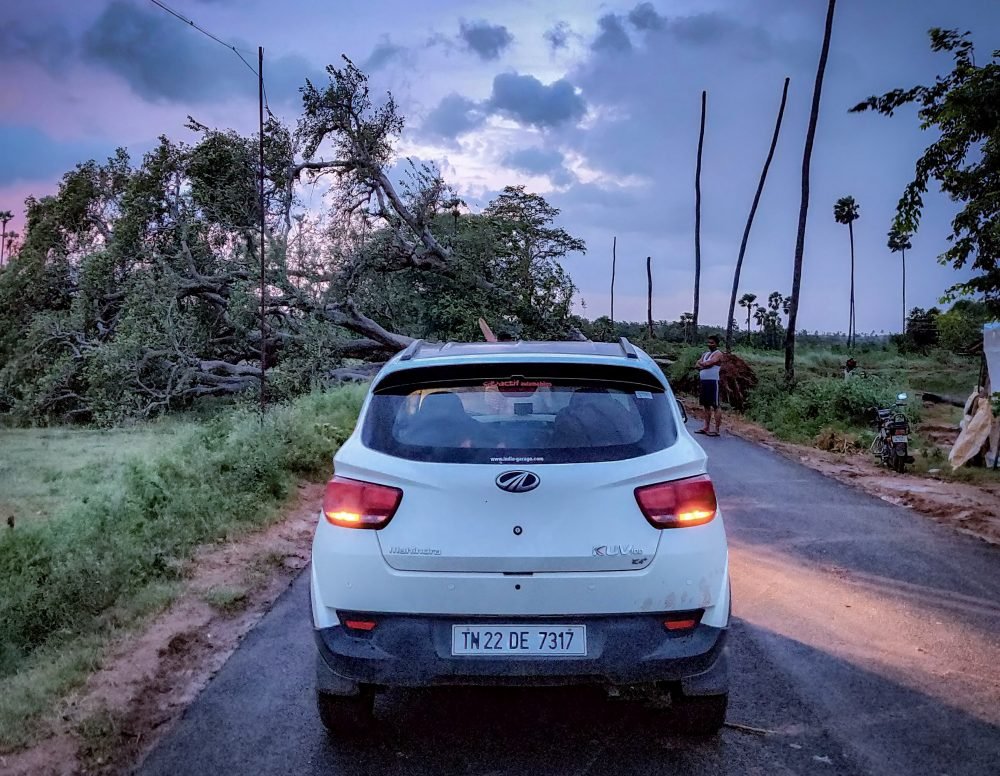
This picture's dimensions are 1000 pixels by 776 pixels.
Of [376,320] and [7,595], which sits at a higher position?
[376,320]

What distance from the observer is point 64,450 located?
52.6ft

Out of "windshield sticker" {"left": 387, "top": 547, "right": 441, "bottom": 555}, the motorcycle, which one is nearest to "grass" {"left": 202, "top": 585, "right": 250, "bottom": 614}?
"windshield sticker" {"left": 387, "top": 547, "right": 441, "bottom": 555}

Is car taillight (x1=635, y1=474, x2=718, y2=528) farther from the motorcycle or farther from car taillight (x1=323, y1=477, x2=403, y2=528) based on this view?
the motorcycle

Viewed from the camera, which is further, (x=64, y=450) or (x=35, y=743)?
(x=64, y=450)

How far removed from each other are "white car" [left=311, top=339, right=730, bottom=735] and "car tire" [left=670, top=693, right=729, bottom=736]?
0.23 meters

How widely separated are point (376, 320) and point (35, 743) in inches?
866

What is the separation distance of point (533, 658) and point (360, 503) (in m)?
0.90

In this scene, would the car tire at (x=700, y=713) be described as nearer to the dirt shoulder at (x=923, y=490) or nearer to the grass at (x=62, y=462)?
the dirt shoulder at (x=923, y=490)

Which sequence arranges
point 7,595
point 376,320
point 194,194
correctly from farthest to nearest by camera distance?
point 376,320 < point 194,194 < point 7,595

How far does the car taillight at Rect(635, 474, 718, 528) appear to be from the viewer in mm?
3234

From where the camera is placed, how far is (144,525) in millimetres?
7266

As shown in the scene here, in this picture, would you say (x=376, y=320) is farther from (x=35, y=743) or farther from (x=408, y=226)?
(x=35, y=743)

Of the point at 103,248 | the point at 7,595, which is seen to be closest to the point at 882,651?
the point at 7,595

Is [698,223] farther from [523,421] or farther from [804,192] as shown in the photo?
[523,421]
